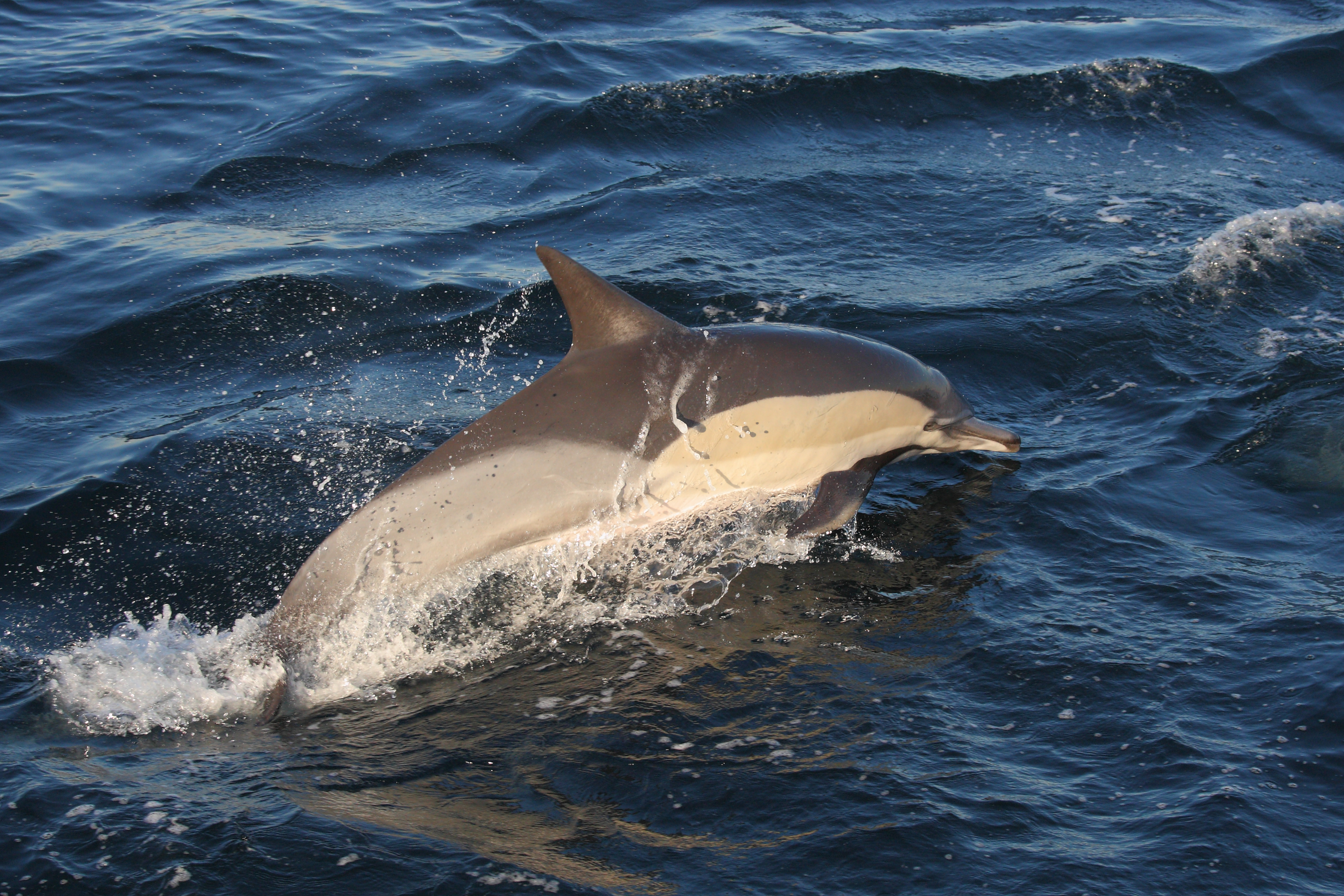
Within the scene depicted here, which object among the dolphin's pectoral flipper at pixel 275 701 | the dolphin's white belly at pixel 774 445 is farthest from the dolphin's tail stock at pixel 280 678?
the dolphin's white belly at pixel 774 445

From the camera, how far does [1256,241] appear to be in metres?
11.2

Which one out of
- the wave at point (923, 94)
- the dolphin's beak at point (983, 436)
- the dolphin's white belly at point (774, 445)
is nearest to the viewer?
the dolphin's white belly at point (774, 445)

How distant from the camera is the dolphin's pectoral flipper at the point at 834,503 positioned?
7.10 m

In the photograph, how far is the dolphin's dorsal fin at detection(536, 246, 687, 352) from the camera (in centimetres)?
624

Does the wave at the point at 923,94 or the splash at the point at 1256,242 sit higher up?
the wave at the point at 923,94

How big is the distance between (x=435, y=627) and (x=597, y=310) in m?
1.91

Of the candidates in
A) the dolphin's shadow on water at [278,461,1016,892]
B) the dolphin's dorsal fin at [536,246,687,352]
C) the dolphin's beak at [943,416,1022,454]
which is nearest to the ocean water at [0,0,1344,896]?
the dolphin's shadow on water at [278,461,1016,892]

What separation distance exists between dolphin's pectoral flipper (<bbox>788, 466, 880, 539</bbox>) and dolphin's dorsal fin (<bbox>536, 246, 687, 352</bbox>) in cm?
152

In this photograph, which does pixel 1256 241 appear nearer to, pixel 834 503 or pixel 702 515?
pixel 834 503

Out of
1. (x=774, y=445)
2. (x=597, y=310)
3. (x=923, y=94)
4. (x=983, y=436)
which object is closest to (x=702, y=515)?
(x=774, y=445)

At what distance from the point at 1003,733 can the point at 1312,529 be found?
3116 millimetres

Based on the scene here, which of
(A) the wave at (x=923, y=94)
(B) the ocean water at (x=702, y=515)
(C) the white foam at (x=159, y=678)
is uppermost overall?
(A) the wave at (x=923, y=94)

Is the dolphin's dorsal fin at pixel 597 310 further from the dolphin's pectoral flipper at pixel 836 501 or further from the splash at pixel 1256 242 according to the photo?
the splash at pixel 1256 242

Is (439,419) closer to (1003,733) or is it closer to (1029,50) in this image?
(1003,733)
